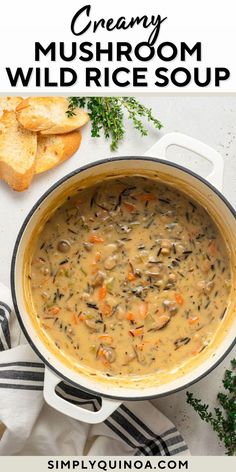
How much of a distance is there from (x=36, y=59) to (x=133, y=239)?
27.9 inches

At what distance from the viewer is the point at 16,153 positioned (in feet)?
7.26

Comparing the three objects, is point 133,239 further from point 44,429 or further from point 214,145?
point 44,429

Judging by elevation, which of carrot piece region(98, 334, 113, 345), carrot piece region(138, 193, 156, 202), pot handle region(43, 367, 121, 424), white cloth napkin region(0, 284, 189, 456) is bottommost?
white cloth napkin region(0, 284, 189, 456)

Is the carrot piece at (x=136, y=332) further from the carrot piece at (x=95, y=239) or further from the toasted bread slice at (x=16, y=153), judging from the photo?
the toasted bread slice at (x=16, y=153)

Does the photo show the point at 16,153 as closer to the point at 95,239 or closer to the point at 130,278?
the point at 95,239

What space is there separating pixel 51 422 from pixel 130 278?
0.53 metres

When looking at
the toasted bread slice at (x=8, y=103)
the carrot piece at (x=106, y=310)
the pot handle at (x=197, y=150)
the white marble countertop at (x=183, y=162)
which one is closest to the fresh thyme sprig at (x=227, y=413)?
the white marble countertop at (x=183, y=162)

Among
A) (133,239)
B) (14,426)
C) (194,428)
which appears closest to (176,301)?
(133,239)

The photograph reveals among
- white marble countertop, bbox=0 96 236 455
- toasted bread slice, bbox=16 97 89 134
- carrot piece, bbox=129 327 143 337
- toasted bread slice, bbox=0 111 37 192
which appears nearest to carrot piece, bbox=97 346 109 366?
carrot piece, bbox=129 327 143 337

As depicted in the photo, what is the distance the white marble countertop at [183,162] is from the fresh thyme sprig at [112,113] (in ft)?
0.09

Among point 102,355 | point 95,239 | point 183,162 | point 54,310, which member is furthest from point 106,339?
point 183,162

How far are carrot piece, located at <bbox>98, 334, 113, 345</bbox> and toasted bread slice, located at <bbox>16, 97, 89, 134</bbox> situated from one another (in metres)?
0.66

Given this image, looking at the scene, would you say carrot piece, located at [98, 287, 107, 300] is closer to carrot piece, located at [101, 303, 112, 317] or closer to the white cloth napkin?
carrot piece, located at [101, 303, 112, 317]

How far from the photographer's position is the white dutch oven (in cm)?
196
